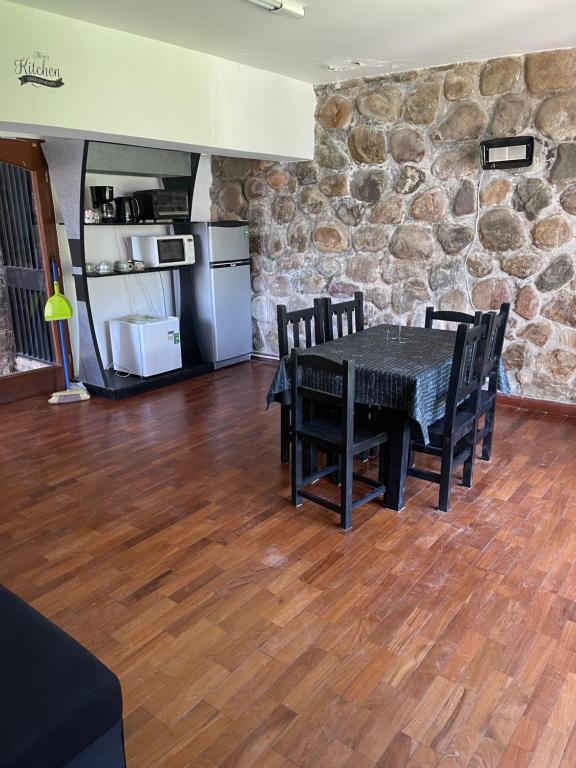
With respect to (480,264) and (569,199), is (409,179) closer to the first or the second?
(480,264)

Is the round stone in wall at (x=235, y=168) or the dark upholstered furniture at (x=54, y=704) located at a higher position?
the round stone in wall at (x=235, y=168)

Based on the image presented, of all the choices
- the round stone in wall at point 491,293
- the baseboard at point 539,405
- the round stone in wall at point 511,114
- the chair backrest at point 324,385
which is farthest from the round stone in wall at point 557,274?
the chair backrest at point 324,385

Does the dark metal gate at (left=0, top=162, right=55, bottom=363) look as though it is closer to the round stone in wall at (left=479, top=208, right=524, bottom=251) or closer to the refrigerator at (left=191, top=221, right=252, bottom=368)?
the refrigerator at (left=191, top=221, right=252, bottom=368)

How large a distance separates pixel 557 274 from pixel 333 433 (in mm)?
2412

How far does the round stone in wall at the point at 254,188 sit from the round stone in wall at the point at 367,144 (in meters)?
1.01

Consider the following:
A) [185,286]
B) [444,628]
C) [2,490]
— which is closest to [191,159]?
[185,286]

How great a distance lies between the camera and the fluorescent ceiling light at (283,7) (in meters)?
2.86

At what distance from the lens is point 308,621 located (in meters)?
2.12

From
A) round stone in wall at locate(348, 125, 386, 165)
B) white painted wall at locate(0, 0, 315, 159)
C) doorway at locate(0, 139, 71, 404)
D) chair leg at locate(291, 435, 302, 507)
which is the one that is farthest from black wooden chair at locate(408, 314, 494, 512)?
doorway at locate(0, 139, 71, 404)

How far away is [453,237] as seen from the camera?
14.6 feet

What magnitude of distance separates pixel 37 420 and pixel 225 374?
1788mm

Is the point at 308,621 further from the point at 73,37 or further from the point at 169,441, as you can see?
the point at 73,37

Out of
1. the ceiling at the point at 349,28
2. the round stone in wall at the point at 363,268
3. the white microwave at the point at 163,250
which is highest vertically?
the ceiling at the point at 349,28

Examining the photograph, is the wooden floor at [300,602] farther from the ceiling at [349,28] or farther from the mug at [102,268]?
the ceiling at [349,28]
